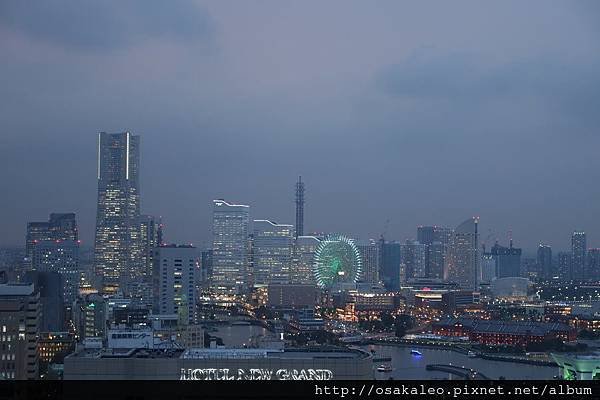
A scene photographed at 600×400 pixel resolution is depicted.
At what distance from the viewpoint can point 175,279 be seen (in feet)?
45.8

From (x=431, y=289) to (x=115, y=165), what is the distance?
1003cm

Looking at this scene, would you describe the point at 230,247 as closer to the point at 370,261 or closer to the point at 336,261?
the point at 370,261

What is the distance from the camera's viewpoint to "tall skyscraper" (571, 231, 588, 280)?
72.8 ft

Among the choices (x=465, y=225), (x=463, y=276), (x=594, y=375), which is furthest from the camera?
(x=465, y=225)

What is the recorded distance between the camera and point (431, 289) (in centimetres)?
2081

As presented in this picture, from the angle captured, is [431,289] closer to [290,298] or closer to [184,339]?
[290,298]

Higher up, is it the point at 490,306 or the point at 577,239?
the point at 577,239

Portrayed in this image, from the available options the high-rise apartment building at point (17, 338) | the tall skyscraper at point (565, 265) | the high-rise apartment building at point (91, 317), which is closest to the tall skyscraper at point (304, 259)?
the tall skyscraper at point (565, 265)

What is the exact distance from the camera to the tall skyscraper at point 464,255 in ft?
78.5

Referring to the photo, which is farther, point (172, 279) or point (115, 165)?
point (115, 165)

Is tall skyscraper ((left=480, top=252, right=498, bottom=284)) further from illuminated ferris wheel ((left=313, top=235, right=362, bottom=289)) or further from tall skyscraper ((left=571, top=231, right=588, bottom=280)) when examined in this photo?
illuminated ferris wheel ((left=313, top=235, right=362, bottom=289))

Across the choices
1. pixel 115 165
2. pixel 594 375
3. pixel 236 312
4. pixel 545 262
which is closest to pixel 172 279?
pixel 236 312

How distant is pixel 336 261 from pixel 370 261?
296 centimetres

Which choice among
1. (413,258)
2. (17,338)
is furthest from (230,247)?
(17,338)
